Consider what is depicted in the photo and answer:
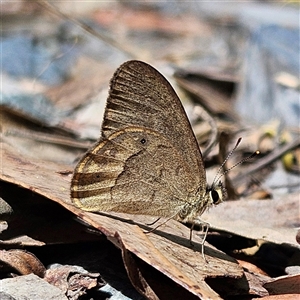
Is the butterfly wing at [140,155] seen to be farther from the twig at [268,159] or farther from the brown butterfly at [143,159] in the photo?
the twig at [268,159]

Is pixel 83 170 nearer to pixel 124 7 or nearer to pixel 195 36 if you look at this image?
pixel 195 36

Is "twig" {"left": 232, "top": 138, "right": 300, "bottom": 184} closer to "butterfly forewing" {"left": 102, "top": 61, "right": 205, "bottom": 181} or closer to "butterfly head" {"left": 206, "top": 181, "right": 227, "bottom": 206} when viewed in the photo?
"butterfly head" {"left": 206, "top": 181, "right": 227, "bottom": 206}

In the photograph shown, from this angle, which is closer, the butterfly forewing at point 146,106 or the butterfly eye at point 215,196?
the butterfly forewing at point 146,106

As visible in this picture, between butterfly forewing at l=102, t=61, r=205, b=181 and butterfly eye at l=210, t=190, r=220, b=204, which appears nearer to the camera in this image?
butterfly forewing at l=102, t=61, r=205, b=181

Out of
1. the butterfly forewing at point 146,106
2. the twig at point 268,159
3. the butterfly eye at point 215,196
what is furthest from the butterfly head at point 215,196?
the twig at point 268,159

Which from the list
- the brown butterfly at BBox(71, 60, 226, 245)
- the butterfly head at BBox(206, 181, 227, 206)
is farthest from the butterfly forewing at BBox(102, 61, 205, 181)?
the butterfly head at BBox(206, 181, 227, 206)

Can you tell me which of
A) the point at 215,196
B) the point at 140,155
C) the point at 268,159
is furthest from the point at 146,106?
the point at 268,159

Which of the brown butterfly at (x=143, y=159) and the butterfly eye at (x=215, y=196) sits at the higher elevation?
the brown butterfly at (x=143, y=159)

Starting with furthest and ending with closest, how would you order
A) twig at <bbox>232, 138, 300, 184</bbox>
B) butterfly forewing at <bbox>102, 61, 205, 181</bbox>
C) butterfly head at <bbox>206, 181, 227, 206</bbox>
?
twig at <bbox>232, 138, 300, 184</bbox>
butterfly head at <bbox>206, 181, 227, 206</bbox>
butterfly forewing at <bbox>102, 61, 205, 181</bbox>
